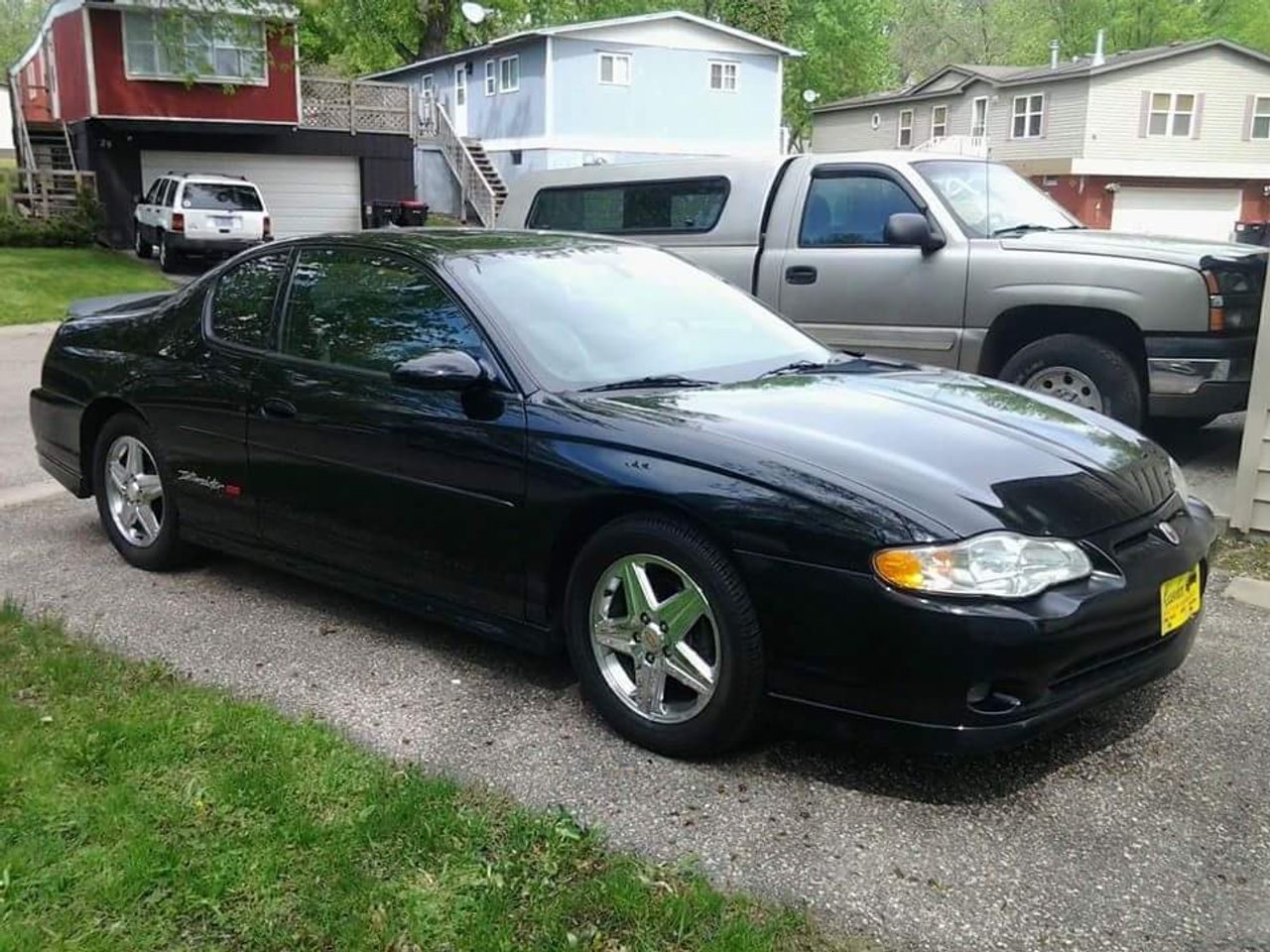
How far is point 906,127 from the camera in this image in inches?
1762

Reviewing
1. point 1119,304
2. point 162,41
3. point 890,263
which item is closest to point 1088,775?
point 1119,304

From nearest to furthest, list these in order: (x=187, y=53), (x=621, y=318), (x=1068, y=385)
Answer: (x=621, y=318) < (x=1068, y=385) < (x=187, y=53)

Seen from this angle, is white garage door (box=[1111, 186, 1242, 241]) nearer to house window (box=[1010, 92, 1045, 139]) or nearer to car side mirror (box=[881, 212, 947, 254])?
house window (box=[1010, 92, 1045, 139])

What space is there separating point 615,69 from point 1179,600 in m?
33.5

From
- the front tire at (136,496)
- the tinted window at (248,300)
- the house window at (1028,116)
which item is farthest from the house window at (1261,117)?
the front tire at (136,496)

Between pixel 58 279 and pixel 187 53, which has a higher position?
pixel 187 53

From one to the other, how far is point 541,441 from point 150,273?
20859mm

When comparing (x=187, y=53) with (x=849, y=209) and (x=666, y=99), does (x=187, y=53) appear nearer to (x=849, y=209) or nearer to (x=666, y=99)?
(x=666, y=99)

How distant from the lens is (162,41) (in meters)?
23.2

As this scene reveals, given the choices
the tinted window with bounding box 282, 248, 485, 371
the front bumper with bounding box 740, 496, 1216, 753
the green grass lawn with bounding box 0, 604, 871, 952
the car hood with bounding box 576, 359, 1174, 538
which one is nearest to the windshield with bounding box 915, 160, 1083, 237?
the car hood with bounding box 576, 359, 1174, 538

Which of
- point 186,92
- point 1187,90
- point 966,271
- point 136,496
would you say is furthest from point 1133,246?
point 1187,90

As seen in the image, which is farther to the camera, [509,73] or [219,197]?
[509,73]

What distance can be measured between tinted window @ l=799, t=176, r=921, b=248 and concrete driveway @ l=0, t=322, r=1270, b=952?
382cm

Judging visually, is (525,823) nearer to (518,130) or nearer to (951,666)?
(951,666)
